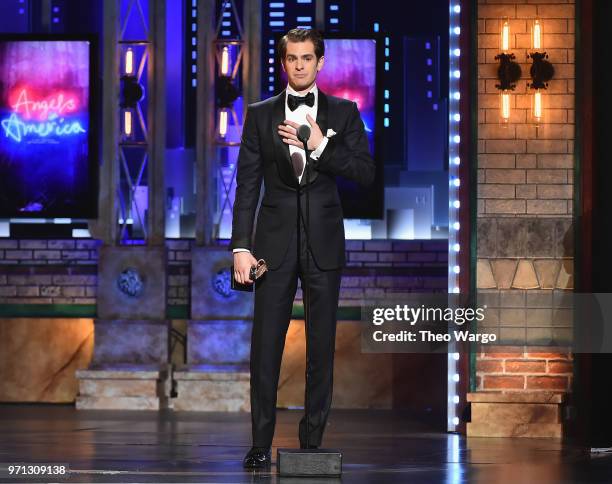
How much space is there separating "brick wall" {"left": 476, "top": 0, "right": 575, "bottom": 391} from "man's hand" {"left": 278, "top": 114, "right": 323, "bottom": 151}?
2.53 m

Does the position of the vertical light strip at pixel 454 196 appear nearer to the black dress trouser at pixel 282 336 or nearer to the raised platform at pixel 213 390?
the raised platform at pixel 213 390

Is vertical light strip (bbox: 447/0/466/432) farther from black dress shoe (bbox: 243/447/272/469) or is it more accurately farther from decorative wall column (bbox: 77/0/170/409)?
decorative wall column (bbox: 77/0/170/409)

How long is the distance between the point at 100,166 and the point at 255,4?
1651 millimetres

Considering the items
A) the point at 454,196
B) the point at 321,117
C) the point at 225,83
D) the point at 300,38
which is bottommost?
the point at 454,196

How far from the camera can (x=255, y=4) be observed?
8.58 meters

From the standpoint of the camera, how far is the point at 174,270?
8812 mm

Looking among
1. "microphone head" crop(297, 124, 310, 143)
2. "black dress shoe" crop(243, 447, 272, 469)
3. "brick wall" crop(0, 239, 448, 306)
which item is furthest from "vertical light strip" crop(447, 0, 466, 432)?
"microphone head" crop(297, 124, 310, 143)

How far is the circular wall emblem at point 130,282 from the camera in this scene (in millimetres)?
8516

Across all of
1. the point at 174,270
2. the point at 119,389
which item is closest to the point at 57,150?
the point at 174,270

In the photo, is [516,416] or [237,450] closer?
[237,450]

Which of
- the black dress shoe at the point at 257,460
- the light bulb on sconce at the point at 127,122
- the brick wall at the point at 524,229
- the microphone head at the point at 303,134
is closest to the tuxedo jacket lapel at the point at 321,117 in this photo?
the microphone head at the point at 303,134

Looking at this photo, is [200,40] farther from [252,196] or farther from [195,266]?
[252,196]

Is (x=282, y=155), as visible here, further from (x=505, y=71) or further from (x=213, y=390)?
(x=213, y=390)

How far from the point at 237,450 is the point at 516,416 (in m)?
1.81
